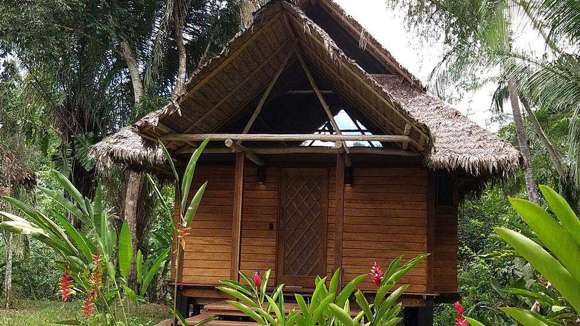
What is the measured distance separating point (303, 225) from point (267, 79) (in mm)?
1863

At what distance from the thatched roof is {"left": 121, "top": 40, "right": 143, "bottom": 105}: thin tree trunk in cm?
389

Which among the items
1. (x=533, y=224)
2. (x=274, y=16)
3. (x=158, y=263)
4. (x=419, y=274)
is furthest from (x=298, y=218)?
(x=533, y=224)

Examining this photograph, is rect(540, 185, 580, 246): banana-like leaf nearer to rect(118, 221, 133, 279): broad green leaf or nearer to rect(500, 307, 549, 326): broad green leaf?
rect(500, 307, 549, 326): broad green leaf

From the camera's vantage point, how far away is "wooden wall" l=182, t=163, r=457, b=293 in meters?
7.02

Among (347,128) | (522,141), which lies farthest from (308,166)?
(522,141)

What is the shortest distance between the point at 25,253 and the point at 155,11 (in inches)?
227

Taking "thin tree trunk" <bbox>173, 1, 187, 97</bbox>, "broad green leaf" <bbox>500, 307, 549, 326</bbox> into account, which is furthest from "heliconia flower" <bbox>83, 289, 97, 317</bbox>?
"thin tree trunk" <bbox>173, 1, 187, 97</bbox>

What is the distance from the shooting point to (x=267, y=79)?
270 inches

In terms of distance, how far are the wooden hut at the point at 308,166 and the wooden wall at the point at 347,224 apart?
0.01 metres

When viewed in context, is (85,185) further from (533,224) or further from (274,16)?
(533,224)

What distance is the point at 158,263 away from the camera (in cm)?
236

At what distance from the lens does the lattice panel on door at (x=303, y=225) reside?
7215 mm

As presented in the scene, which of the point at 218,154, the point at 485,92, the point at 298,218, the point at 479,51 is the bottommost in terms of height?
the point at 298,218

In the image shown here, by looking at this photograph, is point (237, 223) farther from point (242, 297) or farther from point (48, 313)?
point (48, 313)
